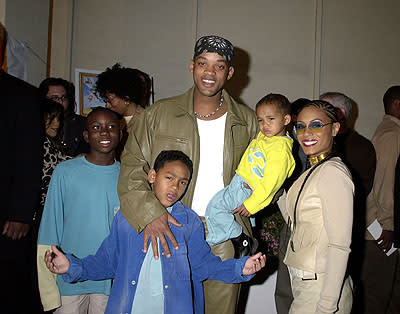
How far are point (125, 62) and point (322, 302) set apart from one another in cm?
454

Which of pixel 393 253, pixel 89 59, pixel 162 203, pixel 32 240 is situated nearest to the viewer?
pixel 162 203

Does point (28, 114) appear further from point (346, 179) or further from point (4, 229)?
point (346, 179)

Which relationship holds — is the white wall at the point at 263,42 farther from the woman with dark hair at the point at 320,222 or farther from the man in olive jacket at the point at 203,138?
the woman with dark hair at the point at 320,222

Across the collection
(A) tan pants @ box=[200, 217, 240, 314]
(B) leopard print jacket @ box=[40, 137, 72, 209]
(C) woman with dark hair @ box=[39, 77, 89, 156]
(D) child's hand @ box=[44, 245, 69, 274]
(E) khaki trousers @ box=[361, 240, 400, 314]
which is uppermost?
(C) woman with dark hair @ box=[39, 77, 89, 156]

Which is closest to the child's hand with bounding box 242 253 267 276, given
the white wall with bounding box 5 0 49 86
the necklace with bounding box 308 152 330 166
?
the necklace with bounding box 308 152 330 166

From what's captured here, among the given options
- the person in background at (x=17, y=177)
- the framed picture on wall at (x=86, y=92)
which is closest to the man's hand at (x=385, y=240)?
the person in background at (x=17, y=177)

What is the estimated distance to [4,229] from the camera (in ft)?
8.27

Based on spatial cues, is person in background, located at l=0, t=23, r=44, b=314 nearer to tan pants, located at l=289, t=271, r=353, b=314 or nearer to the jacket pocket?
the jacket pocket

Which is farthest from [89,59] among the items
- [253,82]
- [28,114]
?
[28,114]

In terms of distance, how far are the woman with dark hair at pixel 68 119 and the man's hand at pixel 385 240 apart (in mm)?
2917

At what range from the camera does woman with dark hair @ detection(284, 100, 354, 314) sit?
186 cm

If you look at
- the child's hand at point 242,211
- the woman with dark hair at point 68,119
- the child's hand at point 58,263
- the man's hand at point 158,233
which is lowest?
the child's hand at point 58,263

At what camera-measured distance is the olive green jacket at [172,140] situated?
2277 mm

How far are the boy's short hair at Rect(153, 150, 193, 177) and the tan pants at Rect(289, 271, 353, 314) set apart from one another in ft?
2.85
